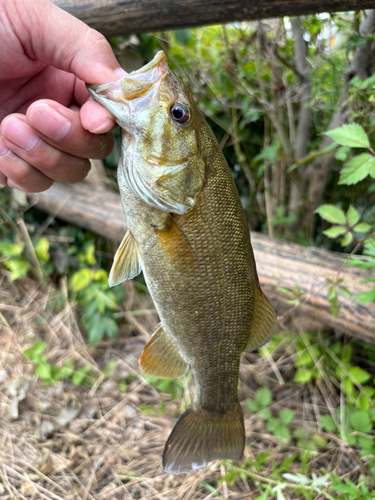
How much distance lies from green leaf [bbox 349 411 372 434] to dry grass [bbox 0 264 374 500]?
0.26m

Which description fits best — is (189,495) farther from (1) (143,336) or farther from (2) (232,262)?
(2) (232,262)

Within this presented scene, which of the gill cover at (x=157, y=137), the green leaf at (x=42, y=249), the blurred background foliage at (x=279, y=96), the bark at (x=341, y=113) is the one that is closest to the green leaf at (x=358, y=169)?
the gill cover at (x=157, y=137)

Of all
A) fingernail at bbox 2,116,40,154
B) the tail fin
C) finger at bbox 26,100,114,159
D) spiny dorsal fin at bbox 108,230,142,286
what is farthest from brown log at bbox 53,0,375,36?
the tail fin

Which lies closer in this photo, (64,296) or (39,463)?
(39,463)

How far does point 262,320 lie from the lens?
Result: 121 centimetres

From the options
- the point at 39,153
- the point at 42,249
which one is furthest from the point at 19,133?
the point at 42,249

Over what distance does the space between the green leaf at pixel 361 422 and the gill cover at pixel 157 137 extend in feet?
4.15

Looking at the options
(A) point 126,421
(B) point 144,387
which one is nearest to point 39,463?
(A) point 126,421

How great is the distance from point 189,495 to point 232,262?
4.33 ft

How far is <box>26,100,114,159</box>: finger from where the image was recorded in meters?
1.02

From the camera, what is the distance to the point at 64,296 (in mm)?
2789

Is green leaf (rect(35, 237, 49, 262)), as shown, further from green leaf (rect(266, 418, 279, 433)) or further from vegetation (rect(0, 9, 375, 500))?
green leaf (rect(266, 418, 279, 433))

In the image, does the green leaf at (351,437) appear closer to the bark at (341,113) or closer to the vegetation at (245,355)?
the vegetation at (245,355)

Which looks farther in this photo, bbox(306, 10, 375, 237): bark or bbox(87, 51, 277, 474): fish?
bbox(306, 10, 375, 237): bark
